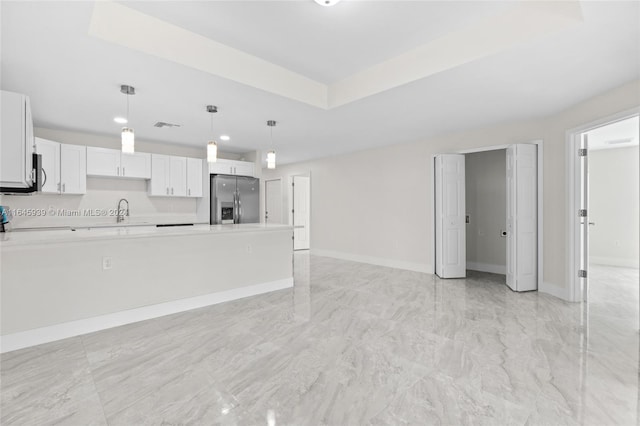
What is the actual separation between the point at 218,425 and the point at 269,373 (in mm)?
561

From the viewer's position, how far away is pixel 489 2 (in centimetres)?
227

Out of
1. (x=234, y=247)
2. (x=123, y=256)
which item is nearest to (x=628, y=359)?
(x=234, y=247)

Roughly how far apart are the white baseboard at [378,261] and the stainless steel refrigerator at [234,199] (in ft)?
6.37

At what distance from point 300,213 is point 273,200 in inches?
36.6

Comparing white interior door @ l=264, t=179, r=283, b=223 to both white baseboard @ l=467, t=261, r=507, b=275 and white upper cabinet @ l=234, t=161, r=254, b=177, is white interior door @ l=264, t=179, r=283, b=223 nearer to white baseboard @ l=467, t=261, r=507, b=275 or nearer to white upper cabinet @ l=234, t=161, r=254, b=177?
white upper cabinet @ l=234, t=161, r=254, b=177

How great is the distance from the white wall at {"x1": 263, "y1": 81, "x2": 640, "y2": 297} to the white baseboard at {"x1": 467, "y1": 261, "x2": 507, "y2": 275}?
985 millimetres

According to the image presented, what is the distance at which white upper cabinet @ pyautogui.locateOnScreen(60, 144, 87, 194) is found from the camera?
473 cm

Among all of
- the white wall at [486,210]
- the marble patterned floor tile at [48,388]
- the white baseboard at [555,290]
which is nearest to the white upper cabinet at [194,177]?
the marble patterned floor tile at [48,388]

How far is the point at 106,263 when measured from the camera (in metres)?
3.06

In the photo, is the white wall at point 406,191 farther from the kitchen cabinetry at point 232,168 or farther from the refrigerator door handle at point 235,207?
the refrigerator door handle at point 235,207

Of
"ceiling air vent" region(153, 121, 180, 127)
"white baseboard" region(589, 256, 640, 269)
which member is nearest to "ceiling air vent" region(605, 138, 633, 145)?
"white baseboard" region(589, 256, 640, 269)

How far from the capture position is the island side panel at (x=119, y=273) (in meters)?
2.65

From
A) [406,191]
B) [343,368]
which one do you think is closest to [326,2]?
[343,368]

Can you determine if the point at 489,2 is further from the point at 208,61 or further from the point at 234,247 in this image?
the point at 234,247
